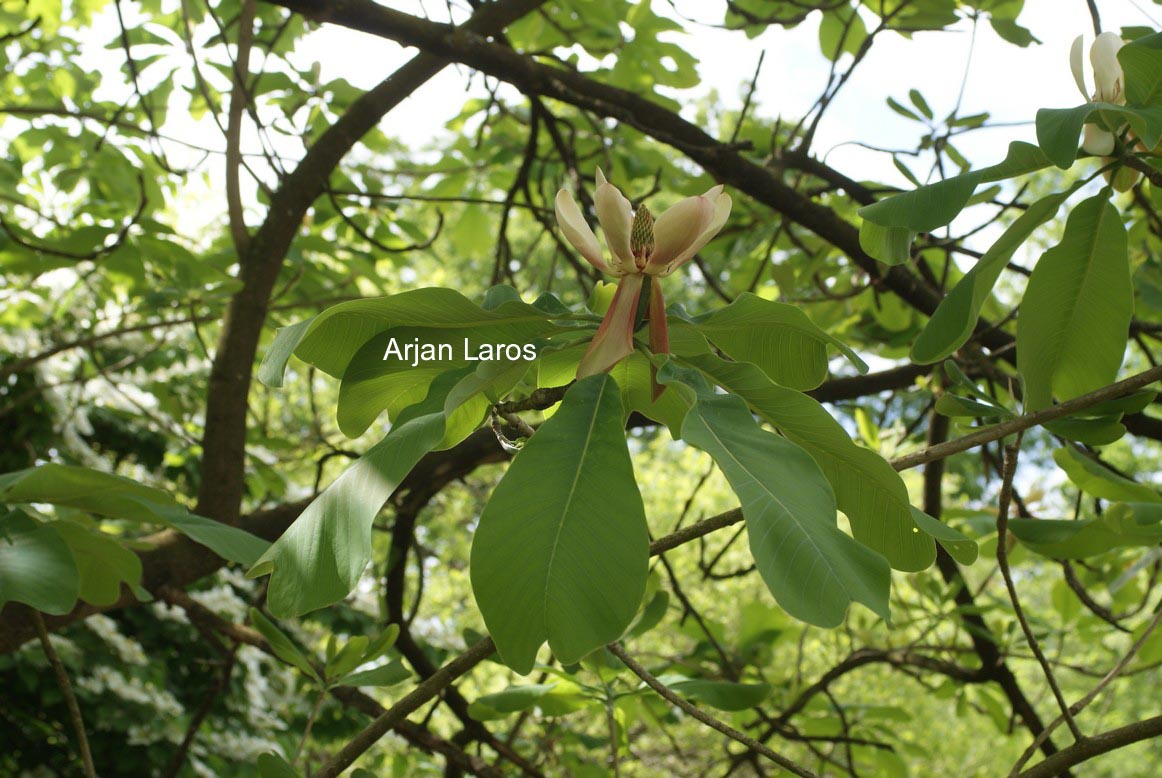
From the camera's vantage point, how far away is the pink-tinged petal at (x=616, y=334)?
19.8 inches

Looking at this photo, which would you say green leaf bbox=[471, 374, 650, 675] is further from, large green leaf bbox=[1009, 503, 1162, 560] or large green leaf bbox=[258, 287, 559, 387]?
large green leaf bbox=[1009, 503, 1162, 560]

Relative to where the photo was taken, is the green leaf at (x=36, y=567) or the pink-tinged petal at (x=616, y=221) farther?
the green leaf at (x=36, y=567)

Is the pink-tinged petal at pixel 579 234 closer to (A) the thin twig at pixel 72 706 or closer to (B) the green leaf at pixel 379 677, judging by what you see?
(B) the green leaf at pixel 379 677

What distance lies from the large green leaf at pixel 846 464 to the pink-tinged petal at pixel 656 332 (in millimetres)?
23

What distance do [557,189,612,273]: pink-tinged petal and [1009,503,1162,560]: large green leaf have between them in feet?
1.51

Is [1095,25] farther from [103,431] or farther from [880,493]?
[103,431]

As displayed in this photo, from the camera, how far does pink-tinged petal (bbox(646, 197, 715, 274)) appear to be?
0.52 m

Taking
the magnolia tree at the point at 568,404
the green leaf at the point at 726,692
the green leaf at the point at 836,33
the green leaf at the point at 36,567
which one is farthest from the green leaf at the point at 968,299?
the green leaf at the point at 836,33

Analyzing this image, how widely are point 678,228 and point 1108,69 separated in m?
0.34

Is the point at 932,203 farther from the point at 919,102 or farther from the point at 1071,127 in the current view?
the point at 919,102

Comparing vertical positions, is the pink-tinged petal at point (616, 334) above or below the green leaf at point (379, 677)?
above

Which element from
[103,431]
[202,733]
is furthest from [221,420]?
[103,431]

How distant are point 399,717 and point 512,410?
236 mm

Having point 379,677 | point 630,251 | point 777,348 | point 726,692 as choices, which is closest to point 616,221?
point 630,251
